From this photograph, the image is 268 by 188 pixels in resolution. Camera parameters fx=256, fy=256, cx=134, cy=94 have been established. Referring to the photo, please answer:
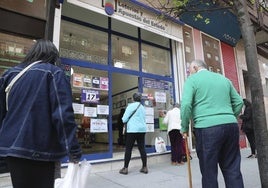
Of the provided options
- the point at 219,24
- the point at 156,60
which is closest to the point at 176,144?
the point at 156,60

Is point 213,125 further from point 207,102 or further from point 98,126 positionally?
point 98,126

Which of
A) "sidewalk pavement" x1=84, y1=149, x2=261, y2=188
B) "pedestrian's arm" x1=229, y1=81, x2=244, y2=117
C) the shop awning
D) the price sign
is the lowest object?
"sidewalk pavement" x1=84, y1=149, x2=261, y2=188

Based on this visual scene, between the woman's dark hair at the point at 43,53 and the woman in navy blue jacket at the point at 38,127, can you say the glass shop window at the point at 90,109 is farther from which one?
the woman in navy blue jacket at the point at 38,127

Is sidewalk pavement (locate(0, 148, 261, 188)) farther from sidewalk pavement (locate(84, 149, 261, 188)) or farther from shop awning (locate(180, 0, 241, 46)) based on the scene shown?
shop awning (locate(180, 0, 241, 46))

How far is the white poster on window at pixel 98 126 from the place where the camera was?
6.63 metres

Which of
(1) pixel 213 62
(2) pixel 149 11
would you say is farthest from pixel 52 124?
(1) pixel 213 62

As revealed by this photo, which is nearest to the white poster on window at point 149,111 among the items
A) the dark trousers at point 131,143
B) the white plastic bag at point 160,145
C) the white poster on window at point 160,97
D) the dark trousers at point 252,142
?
the white poster on window at point 160,97

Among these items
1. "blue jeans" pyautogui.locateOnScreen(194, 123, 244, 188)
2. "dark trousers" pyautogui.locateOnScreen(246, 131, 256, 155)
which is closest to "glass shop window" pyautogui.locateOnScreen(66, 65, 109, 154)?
"blue jeans" pyautogui.locateOnScreen(194, 123, 244, 188)

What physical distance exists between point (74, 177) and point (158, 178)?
3.68m

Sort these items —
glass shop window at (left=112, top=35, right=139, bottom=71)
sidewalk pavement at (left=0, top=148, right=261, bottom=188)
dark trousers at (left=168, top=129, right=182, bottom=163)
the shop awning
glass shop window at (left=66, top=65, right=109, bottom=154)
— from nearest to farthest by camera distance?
1. sidewalk pavement at (left=0, top=148, right=261, bottom=188)
2. glass shop window at (left=66, top=65, right=109, bottom=154)
3. dark trousers at (left=168, top=129, right=182, bottom=163)
4. glass shop window at (left=112, top=35, right=139, bottom=71)
5. the shop awning

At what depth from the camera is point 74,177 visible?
1.95 meters

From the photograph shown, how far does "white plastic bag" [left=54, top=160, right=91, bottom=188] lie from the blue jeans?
1.52 meters

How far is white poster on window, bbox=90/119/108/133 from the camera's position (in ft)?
21.8

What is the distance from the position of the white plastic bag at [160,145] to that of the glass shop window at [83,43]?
2767mm
